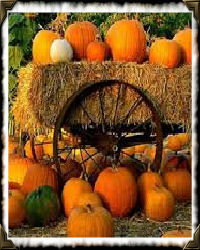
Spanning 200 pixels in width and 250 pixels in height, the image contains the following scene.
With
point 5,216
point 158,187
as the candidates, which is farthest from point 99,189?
point 5,216

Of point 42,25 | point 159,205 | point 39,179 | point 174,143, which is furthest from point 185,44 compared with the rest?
point 42,25

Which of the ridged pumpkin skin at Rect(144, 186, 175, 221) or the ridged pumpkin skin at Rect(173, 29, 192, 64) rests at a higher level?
the ridged pumpkin skin at Rect(173, 29, 192, 64)

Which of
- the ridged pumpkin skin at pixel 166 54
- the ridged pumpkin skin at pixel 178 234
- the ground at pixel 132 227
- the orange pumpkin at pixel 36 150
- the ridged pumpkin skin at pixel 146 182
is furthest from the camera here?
the orange pumpkin at pixel 36 150

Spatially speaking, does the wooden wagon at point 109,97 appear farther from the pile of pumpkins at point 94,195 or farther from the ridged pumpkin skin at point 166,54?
the pile of pumpkins at point 94,195

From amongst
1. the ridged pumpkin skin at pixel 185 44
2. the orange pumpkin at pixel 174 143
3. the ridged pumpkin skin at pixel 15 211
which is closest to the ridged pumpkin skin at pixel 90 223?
the ridged pumpkin skin at pixel 15 211

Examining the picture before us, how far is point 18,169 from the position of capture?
5172mm

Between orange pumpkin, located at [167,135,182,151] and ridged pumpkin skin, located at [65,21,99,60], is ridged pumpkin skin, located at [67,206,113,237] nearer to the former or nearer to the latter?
ridged pumpkin skin, located at [65,21,99,60]

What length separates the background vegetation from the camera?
5.22 m

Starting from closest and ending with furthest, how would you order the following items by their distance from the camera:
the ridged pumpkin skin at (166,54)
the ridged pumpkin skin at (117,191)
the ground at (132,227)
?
the ground at (132,227) < the ridged pumpkin skin at (117,191) < the ridged pumpkin skin at (166,54)

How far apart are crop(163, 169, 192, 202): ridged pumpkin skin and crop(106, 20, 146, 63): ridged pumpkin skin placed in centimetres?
101

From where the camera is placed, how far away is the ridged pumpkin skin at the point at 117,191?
15.5 ft

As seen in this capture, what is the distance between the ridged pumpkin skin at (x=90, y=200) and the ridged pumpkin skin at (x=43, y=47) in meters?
1.25

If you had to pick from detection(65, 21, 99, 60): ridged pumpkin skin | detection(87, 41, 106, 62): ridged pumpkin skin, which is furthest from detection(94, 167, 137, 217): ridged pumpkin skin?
detection(65, 21, 99, 60): ridged pumpkin skin

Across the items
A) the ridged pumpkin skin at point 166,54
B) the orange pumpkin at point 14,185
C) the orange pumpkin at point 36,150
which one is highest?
the ridged pumpkin skin at point 166,54
